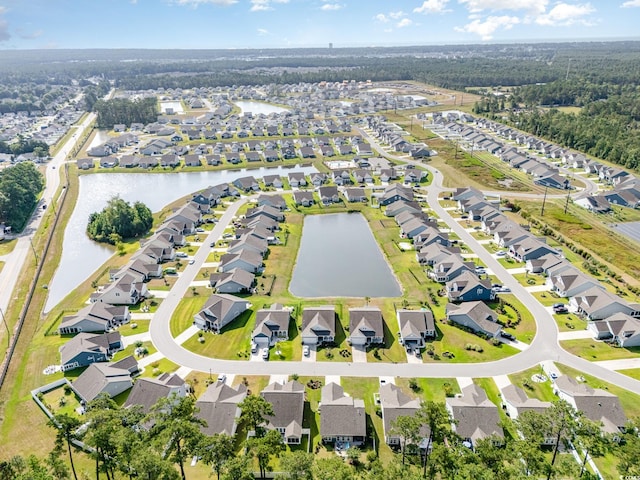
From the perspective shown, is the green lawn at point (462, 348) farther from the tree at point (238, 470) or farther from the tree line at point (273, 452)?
the tree at point (238, 470)

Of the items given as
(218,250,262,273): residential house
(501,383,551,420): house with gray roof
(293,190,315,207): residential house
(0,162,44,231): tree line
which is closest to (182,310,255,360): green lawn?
(218,250,262,273): residential house

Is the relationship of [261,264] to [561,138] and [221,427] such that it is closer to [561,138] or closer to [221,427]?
[221,427]

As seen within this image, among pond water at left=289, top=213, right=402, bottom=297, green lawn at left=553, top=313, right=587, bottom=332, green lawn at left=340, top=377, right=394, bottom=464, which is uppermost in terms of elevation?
green lawn at left=340, top=377, right=394, bottom=464

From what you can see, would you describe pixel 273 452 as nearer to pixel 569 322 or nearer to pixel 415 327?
pixel 415 327

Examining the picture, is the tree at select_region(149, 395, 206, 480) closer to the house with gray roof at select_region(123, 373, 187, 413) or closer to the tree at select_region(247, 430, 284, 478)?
the tree at select_region(247, 430, 284, 478)

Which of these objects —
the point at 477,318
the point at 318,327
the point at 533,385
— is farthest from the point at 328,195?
the point at 533,385

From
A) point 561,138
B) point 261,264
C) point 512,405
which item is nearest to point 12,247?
point 261,264

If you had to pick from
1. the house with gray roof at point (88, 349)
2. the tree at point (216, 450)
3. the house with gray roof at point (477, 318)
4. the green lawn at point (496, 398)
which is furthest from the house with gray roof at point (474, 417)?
the house with gray roof at point (88, 349)
